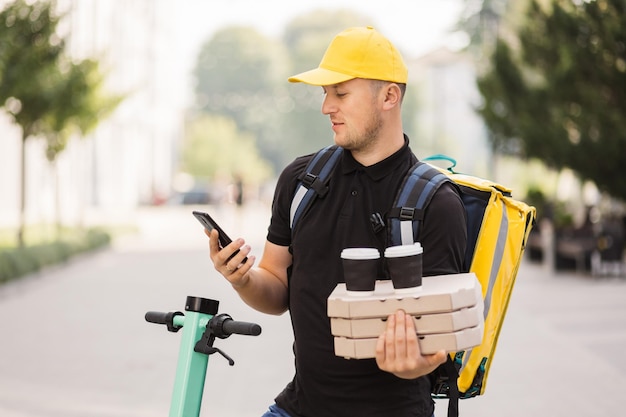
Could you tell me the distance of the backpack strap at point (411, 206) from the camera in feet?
9.91

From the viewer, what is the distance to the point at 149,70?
69125 millimetres

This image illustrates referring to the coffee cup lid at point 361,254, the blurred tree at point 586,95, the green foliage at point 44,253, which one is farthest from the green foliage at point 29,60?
the coffee cup lid at point 361,254

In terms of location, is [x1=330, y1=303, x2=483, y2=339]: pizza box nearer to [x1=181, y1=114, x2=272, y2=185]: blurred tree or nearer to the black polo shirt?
the black polo shirt

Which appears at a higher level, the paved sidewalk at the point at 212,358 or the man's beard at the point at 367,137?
the man's beard at the point at 367,137

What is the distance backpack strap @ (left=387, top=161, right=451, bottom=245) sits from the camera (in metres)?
3.02

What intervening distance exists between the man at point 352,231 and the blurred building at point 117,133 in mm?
17523

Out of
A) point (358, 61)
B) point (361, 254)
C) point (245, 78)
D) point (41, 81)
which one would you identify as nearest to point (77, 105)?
point (41, 81)

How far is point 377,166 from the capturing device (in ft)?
10.5

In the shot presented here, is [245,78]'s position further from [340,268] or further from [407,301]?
[407,301]

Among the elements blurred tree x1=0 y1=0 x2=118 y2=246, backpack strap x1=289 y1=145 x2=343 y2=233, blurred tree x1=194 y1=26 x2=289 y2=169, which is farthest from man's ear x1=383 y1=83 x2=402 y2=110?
blurred tree x1=194 y1=26 x2=289 y2=169

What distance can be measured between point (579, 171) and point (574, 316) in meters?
5.33

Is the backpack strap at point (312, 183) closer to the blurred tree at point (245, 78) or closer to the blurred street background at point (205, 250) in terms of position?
the blurred street background at point (205, 250)

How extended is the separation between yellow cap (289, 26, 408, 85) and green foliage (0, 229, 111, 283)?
569 inches

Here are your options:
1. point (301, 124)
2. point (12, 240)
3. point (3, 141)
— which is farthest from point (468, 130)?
point (12, 240)
